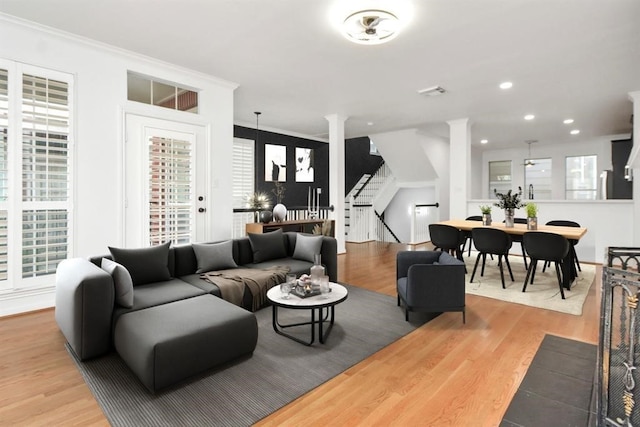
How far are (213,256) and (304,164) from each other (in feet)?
18.7

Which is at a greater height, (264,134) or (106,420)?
(264,134)

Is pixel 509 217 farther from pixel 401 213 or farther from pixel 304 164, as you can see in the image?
pixel 401 213

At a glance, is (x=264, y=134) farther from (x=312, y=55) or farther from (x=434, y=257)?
(x=434, y=257)

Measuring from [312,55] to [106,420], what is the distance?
405 centimetres

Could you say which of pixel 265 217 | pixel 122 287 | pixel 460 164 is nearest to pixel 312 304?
pixel 122 287

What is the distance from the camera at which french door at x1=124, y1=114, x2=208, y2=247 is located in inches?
166

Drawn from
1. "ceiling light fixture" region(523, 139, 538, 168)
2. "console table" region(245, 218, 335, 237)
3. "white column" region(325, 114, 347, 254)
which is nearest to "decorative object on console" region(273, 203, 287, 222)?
"console table" region(245, 218, 335, 237)

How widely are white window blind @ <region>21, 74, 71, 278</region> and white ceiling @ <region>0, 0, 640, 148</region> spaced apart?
763mm

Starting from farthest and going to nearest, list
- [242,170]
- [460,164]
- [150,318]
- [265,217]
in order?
[242,170]
[460,164]
[265,217]
[150,318]

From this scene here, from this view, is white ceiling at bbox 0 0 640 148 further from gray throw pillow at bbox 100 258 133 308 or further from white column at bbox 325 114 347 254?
gray throw pillow at bbox 100 258 133 308

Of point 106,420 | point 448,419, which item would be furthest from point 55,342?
point 448,419

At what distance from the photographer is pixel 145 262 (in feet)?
10.9

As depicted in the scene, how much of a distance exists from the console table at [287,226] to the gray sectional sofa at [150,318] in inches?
84.9

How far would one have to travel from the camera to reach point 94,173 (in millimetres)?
3896
